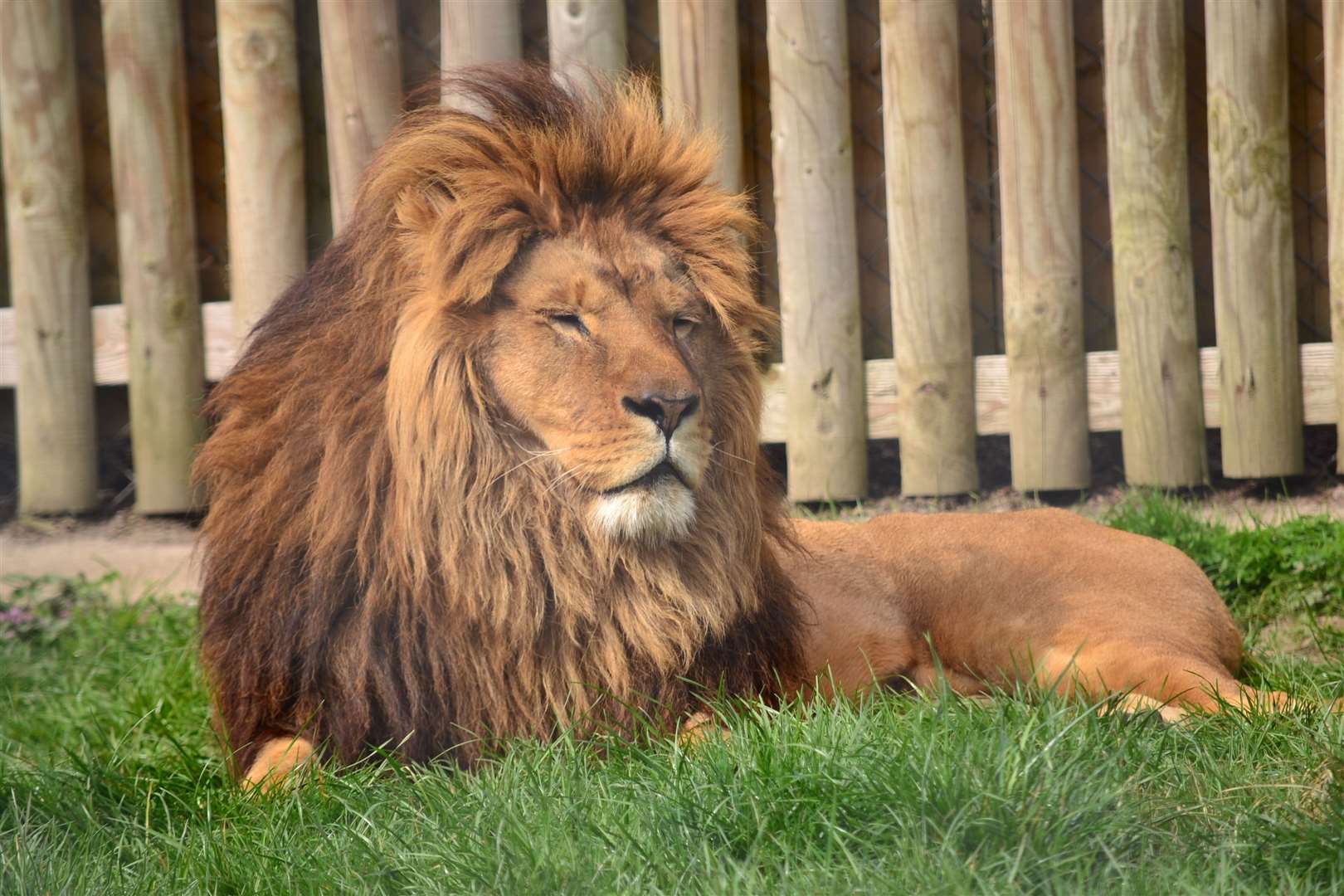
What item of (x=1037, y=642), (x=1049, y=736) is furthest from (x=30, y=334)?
(x=1049, y=736)

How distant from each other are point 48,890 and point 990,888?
4.65 feet

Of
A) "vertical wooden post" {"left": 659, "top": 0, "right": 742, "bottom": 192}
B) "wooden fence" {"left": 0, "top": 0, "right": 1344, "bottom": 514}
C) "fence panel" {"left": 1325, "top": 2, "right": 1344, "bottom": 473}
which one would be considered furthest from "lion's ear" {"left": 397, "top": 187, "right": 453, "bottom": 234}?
"fence panel" {"left": 1325, "top": 2, "right": 1344, "bottom": 473}

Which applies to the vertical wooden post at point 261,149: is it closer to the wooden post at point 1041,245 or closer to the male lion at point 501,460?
the male lion at point 501,460

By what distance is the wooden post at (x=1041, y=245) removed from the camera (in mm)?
4461

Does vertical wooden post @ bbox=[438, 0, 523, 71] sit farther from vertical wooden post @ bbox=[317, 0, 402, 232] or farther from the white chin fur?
the white chin fur

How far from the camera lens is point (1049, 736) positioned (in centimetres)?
226

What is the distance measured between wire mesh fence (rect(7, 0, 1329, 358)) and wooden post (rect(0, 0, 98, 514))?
1.30ft

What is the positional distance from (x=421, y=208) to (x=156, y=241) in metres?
2.61

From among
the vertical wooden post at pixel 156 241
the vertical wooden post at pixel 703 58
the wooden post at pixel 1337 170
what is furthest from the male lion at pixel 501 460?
the vertical wooden post at pixel 156 241

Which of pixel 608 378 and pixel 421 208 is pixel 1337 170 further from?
pixel 421 208

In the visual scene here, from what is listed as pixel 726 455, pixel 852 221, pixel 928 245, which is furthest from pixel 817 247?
pixel 726 455

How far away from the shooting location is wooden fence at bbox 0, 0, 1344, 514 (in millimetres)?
4441

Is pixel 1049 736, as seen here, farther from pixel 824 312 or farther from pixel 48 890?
pixel 824 312

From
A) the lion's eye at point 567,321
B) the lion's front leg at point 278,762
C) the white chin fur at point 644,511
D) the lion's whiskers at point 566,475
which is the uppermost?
the lion's eye at point 567,321
